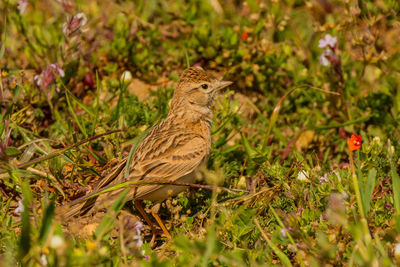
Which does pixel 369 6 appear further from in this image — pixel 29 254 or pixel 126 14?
pixel 29 254

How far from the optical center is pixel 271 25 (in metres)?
6.55

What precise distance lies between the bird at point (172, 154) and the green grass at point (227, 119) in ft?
0.62

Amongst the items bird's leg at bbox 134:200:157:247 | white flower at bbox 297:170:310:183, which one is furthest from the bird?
white flower at bbox 297:170:310:183

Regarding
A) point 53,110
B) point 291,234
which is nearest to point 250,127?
point 53,110

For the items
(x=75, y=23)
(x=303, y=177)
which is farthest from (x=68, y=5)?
(x=303, y=177)

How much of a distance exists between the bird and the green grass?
188mm

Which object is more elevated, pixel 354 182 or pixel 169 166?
pixel 354 182

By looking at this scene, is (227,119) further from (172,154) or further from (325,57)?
(325,57)

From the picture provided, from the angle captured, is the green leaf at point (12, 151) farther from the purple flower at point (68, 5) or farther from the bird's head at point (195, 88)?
the purple flower at point (68, 5)

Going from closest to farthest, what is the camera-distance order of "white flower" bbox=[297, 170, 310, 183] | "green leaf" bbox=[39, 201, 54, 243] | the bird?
"green leaf" bbox=[39, 201, 54, 243] → "white flower" bbox=[297, 170, 310, 183] → the bird

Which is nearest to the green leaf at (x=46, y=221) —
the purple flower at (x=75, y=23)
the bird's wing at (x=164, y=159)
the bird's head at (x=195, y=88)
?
the bird's wing at (x=164, y=159)

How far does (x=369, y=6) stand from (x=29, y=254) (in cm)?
459

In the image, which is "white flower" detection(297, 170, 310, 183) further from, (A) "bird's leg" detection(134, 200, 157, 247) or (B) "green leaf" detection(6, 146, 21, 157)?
(B) "green leaf" detection(6, 146, 21, 157)

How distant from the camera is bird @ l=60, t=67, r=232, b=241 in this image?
170 inches
